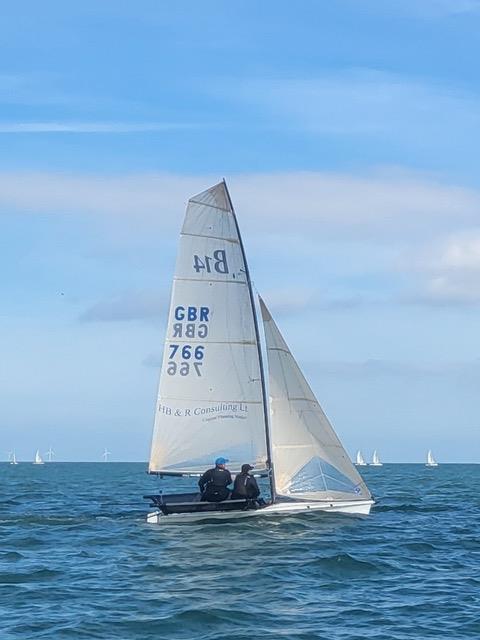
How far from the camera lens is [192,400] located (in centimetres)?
3238

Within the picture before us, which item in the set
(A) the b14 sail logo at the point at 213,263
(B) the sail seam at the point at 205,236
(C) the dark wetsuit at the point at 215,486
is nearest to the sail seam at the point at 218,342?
(A) the b14 sail logo at the point at 213,263

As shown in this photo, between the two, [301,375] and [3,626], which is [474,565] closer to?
[301,375]

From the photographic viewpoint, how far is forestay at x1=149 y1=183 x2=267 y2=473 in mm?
32125

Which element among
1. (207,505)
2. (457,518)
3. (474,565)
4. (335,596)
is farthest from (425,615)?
(457,518)

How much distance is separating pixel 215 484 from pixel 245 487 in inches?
32.8

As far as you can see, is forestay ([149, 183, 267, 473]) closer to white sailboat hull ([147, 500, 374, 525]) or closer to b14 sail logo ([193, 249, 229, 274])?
b14 sail logo ([193, 249, 229, 274])

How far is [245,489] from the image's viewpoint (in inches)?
1223

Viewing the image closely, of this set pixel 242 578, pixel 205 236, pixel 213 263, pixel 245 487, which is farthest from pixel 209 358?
pixel 242 578

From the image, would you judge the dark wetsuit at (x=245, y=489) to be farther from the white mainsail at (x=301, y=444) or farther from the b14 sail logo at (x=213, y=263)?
the b14 sail logo at (x=213, y=263)

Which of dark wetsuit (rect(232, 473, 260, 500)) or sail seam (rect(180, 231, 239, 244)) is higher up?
sail seam (rect(180, 231, 239, 244))

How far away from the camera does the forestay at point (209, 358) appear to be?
32.1m

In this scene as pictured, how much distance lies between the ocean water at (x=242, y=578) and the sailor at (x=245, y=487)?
2.52 ft

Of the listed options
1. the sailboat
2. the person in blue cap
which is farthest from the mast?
the person in blue cap

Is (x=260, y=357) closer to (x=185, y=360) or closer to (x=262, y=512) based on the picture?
(x=185, y=360)
